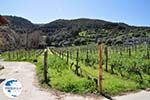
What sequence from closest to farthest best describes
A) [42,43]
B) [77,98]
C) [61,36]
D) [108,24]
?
[77,98], [42,43], [61,36], [108,24]

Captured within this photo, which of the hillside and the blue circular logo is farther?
the hillside

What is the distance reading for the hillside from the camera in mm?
108787

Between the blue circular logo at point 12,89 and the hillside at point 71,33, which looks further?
the hillside at point 71,33

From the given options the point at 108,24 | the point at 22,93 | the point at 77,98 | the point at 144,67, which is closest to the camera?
the point at 77,98

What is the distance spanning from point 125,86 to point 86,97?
2.93 metres

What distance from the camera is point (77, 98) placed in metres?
13.1

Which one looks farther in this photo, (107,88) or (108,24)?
(108,24)

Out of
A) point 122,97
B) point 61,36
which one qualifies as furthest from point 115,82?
point 61,36

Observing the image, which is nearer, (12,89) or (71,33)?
(12,89)

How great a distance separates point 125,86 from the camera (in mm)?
15391

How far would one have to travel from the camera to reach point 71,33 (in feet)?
468

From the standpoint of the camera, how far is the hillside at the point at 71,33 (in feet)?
357

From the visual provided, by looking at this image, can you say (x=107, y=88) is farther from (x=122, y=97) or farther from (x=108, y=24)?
(x=108, y=24)

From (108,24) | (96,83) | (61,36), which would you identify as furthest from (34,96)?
(108,24)
